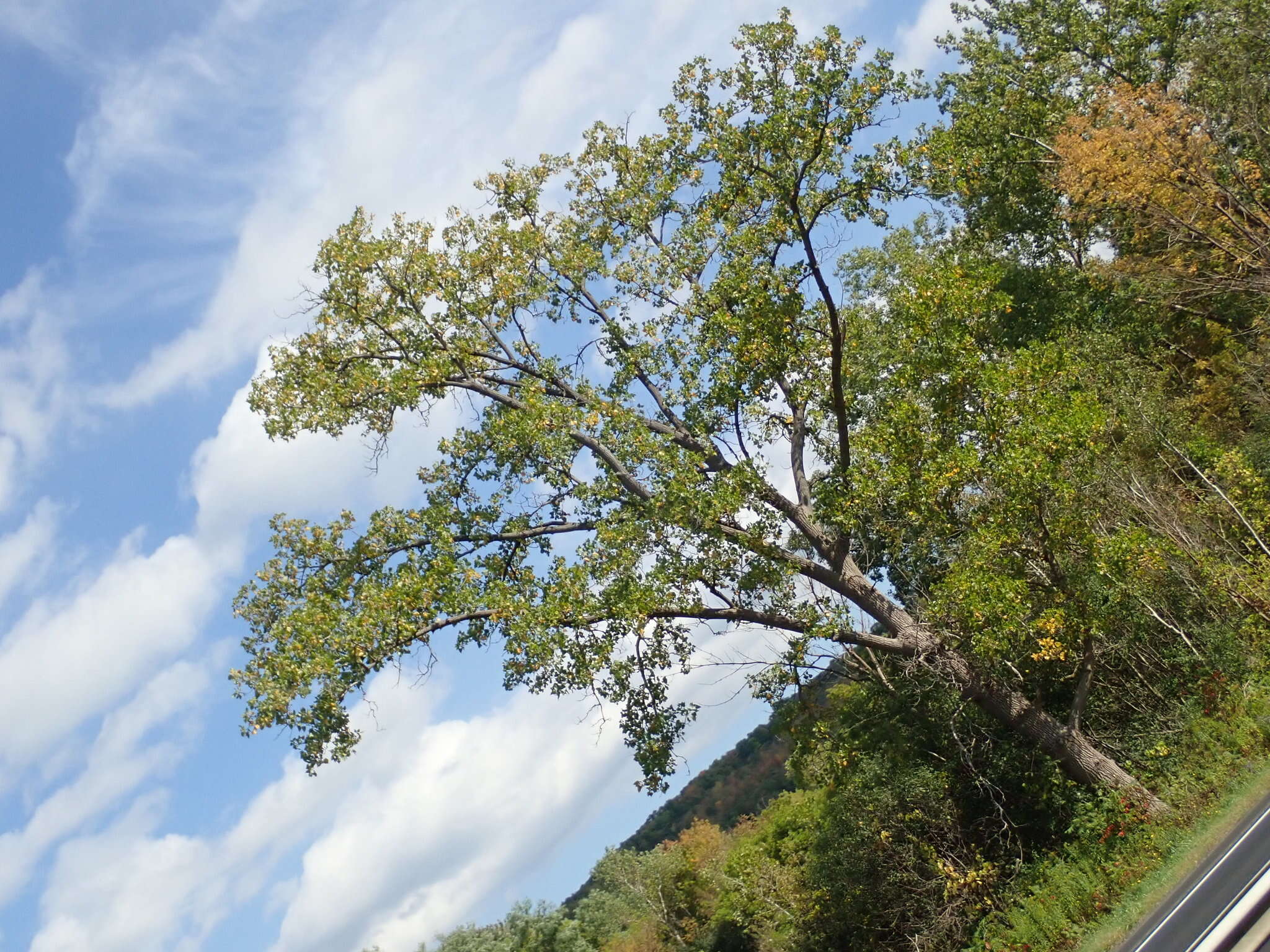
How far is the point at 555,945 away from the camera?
69.1 meters

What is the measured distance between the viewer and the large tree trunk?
16.4m

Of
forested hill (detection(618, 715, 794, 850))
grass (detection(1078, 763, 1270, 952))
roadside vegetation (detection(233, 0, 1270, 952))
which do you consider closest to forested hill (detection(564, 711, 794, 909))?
forested hill (detection(618, 715, 794, 850))

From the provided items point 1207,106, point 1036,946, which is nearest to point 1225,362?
point 1207,106

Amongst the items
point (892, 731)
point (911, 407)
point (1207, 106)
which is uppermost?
point (1207, 106)

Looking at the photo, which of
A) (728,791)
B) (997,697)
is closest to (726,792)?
(728,791)

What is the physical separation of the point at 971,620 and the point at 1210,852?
4.54 meters

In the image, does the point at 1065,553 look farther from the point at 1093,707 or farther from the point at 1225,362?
the point at 1225,362

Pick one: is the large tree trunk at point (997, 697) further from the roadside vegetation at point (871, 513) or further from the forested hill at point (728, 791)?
the forested hill at point (728, 791)

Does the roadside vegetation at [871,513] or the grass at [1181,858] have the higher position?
the roadside vegetation at [871,513]

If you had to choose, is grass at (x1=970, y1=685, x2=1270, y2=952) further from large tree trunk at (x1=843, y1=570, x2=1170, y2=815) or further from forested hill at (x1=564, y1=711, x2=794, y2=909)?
forested hill at (x1=564, y1=711, x2=794, y2=909)

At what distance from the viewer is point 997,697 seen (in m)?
16.9

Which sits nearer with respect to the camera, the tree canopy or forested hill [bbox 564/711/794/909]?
the tree canopy

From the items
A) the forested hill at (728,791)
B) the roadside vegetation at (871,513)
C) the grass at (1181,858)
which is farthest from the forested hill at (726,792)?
the grass at (1181,858)

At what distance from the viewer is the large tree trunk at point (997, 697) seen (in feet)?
53.7
